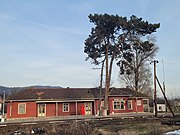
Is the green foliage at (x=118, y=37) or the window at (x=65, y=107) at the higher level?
the green foliage at (x=118, y=37)

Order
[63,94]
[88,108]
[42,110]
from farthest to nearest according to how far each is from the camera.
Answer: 1. [63,94]
2. [88,108]
3. [42,110]

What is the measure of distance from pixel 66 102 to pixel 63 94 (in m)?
1.95

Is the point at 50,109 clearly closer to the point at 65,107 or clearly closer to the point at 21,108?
the point at 65,107

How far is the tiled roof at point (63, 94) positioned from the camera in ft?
125

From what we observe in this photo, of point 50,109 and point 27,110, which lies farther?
point 50,109

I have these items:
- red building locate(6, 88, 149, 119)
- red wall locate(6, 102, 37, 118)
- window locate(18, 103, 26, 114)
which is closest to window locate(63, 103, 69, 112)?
red building locate(6, 88, 149, 119)

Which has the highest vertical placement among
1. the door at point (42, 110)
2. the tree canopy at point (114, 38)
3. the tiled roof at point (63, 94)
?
the tree canopy at point (114, 38)

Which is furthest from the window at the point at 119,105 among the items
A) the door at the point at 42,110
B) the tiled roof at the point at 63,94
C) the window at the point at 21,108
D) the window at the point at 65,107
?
the window at the point at 21,108

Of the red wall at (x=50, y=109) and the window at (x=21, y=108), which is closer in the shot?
the window at (x=21, y=108)

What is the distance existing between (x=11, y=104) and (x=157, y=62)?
22.1m

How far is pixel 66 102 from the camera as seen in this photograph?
130 ft

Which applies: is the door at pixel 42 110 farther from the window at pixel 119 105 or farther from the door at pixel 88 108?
the window at pixel 119 105

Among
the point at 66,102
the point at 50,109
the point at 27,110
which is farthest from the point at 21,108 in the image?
the point at 66,102

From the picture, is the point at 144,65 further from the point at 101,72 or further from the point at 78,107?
the point at 78,107
